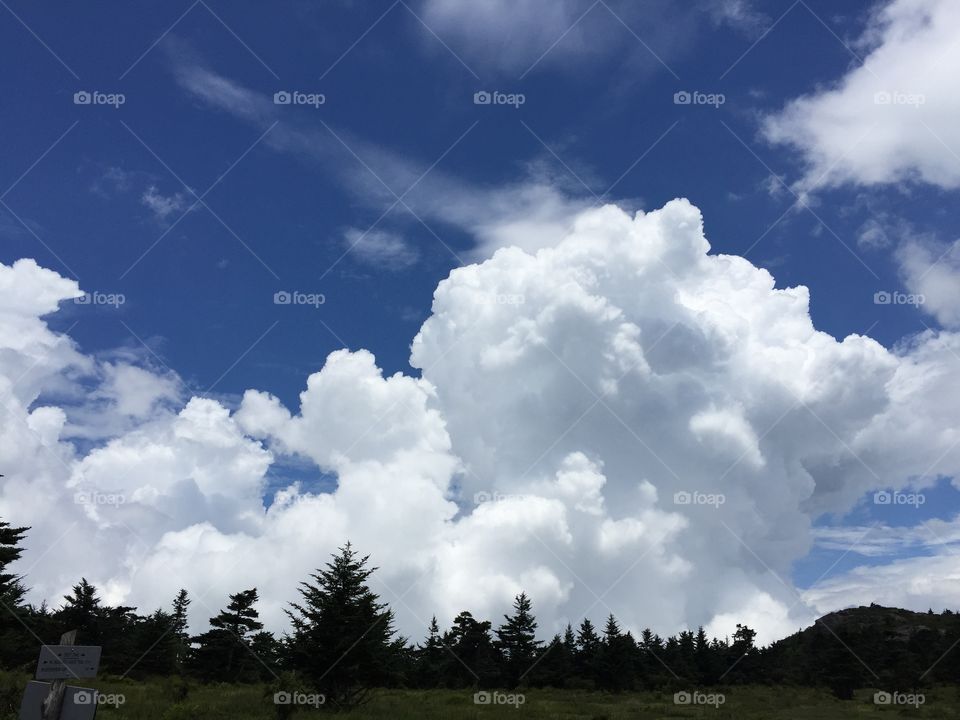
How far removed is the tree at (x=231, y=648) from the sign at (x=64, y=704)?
146 ft

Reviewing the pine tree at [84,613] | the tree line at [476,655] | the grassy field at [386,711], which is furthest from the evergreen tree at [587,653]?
the pine tree at [84,613]

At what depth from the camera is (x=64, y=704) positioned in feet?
31.2

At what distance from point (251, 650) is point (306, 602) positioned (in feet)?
90.6

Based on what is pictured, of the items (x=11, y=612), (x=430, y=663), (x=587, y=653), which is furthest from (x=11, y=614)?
(x=587, y=653)

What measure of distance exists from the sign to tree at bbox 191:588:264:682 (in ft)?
146

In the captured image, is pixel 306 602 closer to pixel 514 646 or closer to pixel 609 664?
pixel 514 646

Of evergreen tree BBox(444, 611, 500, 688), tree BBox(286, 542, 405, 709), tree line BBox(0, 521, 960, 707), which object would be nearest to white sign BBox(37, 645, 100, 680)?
tree BBox(286, 542, 405, 709)

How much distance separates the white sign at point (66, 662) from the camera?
372 inches

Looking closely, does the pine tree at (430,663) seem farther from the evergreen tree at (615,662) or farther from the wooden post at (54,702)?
the wooden post at (54,702)

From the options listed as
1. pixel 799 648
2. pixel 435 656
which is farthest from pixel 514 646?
pixel 799 648

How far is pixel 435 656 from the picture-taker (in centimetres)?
5994

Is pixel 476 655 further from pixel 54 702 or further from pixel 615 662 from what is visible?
pixel 54 702

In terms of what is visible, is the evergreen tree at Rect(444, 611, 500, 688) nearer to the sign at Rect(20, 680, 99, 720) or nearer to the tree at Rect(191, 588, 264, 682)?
the tree at Rect(191, 588, 264, 682)

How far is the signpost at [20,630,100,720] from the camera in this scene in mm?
9234
